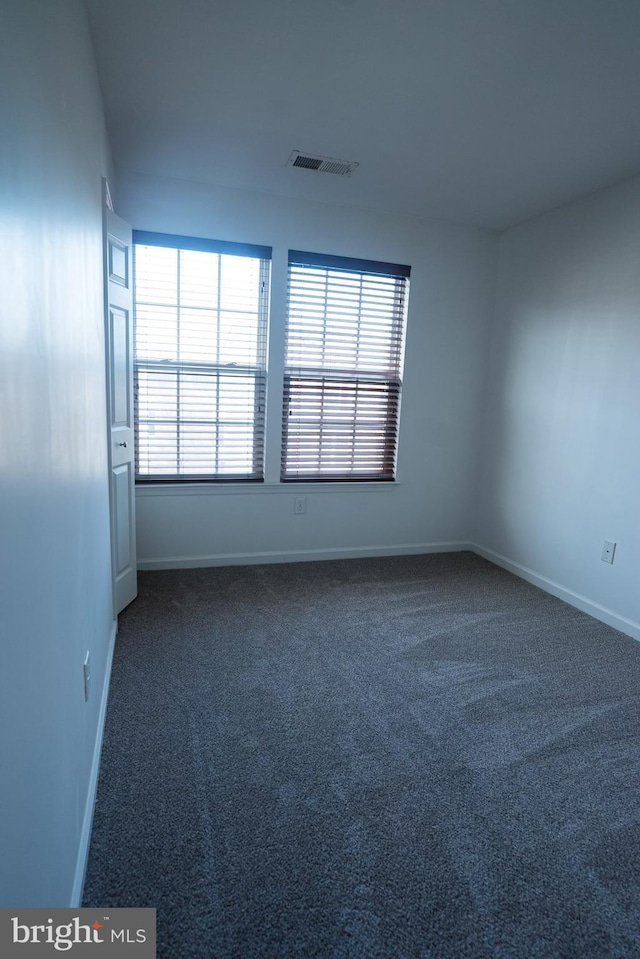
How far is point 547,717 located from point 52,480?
86.5 inches

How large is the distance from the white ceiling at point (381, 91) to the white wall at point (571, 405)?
1.31ft

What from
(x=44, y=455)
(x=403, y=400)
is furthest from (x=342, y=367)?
(x=44, y=455)

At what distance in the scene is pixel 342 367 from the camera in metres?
3.88

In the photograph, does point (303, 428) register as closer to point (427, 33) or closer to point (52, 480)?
point (427, 33)

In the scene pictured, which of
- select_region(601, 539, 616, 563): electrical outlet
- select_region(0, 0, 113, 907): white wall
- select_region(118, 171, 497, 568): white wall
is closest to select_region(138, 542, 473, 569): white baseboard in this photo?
select_region(118, 171, 497, 568): white wall

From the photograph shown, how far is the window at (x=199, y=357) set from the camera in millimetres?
3377

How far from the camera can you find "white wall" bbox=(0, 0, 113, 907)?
2.55 feet

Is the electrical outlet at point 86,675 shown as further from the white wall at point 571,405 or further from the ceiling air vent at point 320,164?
the white wall at point 571,405

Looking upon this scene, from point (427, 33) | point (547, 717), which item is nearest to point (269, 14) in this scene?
point (427, 33)

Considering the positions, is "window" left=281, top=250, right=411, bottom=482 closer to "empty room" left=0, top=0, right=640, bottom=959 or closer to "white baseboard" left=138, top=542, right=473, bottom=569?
"empty room" left=0, top=0, right=640, bottom=959

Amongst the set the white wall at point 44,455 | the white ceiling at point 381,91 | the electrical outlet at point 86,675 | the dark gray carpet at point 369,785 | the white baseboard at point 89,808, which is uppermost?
the white ceiling at point 381,91

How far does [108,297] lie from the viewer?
8.07 feet

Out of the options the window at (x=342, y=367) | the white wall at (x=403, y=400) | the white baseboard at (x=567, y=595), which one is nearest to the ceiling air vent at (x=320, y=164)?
the white wall at (x=403, y=400)

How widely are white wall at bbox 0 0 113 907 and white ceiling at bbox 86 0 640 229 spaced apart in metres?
0.48
